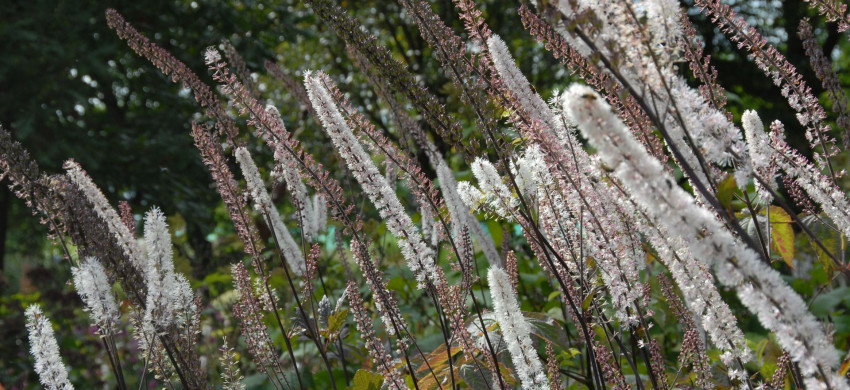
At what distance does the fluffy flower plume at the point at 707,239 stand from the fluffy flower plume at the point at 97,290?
1778mm

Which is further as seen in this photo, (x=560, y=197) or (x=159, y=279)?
(x=560, y=197)

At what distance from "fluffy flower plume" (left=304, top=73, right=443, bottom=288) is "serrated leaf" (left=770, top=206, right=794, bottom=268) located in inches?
68.1

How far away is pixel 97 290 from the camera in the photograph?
242 centimetres

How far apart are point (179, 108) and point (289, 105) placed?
4.15 m

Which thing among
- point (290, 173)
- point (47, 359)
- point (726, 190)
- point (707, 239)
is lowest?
point (707, 239)

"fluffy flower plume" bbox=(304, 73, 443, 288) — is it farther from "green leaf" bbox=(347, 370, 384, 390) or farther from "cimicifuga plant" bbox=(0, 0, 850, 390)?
"green leaf" bbox=(347, 370, 384, 390)

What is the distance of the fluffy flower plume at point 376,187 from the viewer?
7.61 feet

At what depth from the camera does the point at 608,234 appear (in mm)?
2176

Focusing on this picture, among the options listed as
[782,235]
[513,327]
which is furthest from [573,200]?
[782,235]

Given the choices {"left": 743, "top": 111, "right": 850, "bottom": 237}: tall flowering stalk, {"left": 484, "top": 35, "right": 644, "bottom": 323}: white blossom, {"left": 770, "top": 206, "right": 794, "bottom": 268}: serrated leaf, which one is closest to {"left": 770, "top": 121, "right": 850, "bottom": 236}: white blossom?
{"left": 743, "top": 111, "right": 850, "bottom": 237}: tall flowering stalk

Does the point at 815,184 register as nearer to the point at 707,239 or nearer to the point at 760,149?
the point at 760,149

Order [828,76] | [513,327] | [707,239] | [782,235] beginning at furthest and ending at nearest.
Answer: [782,235] < [828,76] < [513,327] < [707,239]

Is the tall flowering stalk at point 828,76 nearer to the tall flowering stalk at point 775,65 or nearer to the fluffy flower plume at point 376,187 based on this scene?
the tall flowering stalk at point 775,65

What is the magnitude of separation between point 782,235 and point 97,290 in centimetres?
296
